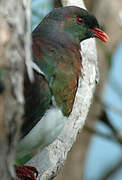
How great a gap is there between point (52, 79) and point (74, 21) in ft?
2.12

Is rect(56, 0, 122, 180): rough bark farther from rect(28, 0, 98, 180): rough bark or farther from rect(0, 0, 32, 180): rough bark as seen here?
rect(0, 0, 32, 180): rough bark

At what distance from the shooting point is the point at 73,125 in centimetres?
328

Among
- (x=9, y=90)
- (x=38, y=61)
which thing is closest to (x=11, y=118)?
(x=9, y=90)

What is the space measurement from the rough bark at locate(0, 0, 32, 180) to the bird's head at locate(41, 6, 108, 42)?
1739mm

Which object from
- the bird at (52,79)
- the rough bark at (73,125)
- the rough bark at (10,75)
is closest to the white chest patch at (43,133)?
the bird at (52,79)

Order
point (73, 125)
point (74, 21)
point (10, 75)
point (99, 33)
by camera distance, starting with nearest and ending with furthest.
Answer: point (10, 75), point (73, 125), point (74, 21), point (99, 33)

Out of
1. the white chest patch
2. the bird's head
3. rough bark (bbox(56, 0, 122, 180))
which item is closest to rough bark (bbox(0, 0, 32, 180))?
the white chest patch

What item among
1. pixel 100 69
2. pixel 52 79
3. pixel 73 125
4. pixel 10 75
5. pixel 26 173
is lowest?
pixel 100 69

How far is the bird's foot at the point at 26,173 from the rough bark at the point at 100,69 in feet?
10.4

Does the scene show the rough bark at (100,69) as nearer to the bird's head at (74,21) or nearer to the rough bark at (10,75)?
the bird's head at (74,21)

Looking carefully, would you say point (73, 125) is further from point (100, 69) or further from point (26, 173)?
point (100, 69)

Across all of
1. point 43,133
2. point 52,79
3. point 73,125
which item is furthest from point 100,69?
point 43,133

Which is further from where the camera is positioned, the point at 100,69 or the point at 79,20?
the point at 100,69

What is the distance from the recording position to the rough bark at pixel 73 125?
119 inches
